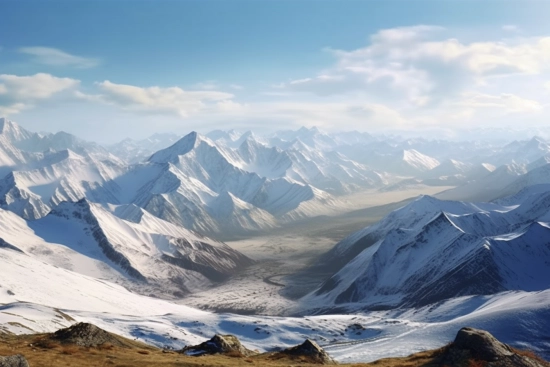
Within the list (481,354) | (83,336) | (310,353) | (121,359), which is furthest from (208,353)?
(481,354)

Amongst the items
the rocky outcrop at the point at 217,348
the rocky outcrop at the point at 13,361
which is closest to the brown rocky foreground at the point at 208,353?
the rocky outcrop at the point at 13,361

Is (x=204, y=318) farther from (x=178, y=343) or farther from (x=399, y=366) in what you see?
(x=399, y=366)

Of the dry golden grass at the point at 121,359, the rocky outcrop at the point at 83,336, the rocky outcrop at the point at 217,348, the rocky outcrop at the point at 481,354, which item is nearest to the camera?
the rocky outcrop at the point at 481,354

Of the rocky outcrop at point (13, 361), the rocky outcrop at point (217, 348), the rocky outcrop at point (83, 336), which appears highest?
the rocky outcrop at point (13, 361)

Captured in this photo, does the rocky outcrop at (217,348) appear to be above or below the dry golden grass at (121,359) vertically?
below

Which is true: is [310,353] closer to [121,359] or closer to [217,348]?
[217,348]

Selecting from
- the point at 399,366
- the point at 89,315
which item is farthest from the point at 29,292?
the point at 399,366

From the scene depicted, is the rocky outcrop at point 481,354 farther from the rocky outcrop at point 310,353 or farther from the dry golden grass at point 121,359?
the rocky outcrop at point 310,353

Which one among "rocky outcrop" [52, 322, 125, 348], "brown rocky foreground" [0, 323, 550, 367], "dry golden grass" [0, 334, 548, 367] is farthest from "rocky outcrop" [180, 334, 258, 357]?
"rocky outcrop" [52, 322, 125, 348]

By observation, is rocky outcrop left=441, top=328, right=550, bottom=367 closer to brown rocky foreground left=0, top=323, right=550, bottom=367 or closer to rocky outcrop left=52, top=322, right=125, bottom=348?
brown rocky foreground left=0, top=323, right=550, bottom=367
